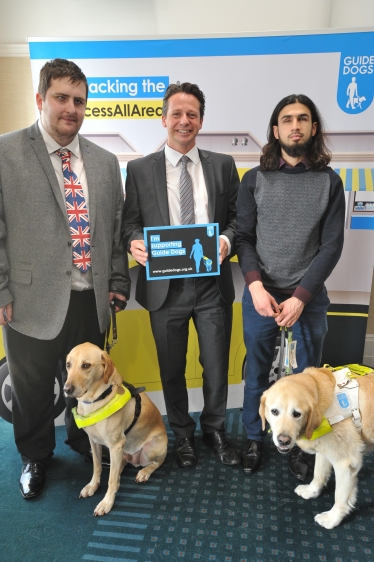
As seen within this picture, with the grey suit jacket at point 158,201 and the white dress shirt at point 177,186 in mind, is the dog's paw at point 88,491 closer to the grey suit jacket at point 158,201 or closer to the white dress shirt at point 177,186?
the grey suit jacket at point 158,201

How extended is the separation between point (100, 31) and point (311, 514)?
14.0 ft

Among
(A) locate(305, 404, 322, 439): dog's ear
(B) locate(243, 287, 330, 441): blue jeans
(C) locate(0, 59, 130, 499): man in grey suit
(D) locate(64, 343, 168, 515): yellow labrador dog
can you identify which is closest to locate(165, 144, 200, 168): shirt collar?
(C) locate(0, 59, 130, 499): man in grey suit

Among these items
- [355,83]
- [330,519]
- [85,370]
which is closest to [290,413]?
[330,519]

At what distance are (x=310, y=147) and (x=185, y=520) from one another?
238 cm

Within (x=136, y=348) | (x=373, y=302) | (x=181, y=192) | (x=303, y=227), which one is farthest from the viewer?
(x=373, y=302)

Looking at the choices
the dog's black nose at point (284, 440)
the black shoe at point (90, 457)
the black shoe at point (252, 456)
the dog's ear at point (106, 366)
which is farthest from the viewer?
the black shoe at point (90, 457)

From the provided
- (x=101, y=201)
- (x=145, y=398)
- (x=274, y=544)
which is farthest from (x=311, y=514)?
(x=101, y=201)

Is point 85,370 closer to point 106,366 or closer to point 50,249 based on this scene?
point 106,366

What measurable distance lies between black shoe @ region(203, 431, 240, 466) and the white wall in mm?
3541

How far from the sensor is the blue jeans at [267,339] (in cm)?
247

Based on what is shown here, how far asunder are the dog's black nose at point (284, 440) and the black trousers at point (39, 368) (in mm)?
1351

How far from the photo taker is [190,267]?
238 centimetres

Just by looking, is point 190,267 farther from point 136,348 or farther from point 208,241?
point 136,348

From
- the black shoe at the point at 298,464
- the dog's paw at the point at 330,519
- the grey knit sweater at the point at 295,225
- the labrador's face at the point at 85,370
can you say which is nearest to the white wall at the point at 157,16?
the grey knit sweater at the point at 295,225
